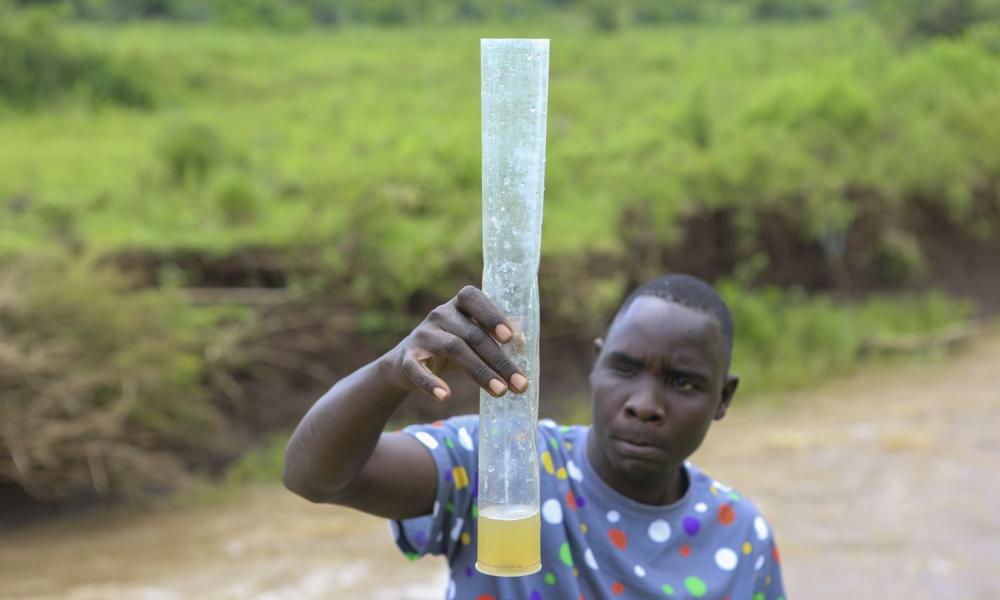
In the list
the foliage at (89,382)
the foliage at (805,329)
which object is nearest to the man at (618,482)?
the foliage at (89,382)

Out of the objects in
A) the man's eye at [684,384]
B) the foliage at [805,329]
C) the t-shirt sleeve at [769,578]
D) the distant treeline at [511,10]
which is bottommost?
the foliage at [805,329]

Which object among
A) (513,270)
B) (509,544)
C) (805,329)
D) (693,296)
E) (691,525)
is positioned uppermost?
(513,270)

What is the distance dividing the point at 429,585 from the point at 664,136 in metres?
6.26

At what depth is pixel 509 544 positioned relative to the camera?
167 centimetres

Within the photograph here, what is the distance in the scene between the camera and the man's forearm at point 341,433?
1889mm

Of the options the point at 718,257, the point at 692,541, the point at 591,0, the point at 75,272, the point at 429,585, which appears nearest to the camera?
the point at 692,541


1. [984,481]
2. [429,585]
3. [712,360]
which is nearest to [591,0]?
[984,481]

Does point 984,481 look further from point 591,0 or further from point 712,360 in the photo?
point 591,0

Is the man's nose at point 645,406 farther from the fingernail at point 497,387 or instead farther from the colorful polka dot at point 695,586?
the fingernail at point 497,387

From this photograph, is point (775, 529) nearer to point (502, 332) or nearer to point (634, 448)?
point (634, 448)

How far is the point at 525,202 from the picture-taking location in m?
1.67

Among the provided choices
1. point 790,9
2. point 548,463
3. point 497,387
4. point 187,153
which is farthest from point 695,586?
point 790,9

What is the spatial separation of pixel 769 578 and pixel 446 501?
655mm

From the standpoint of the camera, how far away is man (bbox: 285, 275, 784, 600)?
212 centimetres
